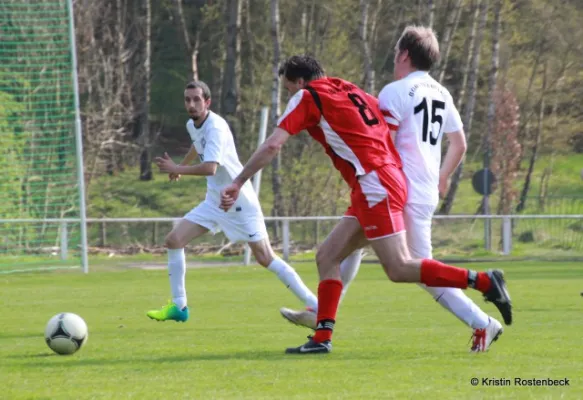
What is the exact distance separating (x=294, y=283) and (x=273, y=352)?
1.80 meters

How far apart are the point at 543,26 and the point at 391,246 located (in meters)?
31.4


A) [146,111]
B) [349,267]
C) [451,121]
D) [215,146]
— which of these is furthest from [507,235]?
[146,111]

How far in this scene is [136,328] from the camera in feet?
31.1

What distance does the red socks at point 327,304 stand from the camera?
24.3 feet

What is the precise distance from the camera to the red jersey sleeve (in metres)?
7.02

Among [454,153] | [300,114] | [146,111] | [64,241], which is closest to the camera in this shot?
[300,114]

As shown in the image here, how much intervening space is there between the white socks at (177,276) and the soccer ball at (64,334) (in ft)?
7.90

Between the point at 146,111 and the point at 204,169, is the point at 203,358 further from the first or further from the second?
the point at 146,111

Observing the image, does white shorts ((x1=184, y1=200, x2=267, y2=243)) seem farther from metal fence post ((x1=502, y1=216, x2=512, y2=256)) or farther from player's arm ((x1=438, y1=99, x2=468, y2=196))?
metal fence post ((x1=502, y1=216, x2=512, y2=256))

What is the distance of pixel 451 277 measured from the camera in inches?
272

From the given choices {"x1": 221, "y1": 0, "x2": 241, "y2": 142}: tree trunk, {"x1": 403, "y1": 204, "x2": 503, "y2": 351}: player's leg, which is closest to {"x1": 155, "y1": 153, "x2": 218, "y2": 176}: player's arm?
{"x1": 403, "y1": 204, "x2": 503, "y2": 351}: player's leg

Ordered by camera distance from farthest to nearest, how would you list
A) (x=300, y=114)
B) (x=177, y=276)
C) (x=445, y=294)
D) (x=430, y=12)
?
(x=430, y=12)
(x=177, y=276)
(x=445, y=294)
(x=300, y=114)

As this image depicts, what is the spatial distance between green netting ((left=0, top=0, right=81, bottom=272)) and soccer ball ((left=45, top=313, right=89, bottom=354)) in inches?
474

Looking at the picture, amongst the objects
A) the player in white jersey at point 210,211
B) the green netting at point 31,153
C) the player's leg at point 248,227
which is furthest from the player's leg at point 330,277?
the green netting at point 31,153
